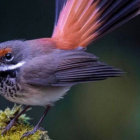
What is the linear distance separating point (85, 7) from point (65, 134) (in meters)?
2.07

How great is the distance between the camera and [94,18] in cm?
482

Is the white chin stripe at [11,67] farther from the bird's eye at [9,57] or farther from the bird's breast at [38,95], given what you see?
the bird's breast at [38,95]

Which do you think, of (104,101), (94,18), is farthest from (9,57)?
(104,101)

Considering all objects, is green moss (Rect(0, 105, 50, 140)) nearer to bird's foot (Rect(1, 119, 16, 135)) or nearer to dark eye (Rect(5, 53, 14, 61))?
bird's foot (Rect(1, 119, 16, 135))

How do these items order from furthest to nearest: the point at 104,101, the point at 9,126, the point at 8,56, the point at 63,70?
the point at 104,101
the point at 63,70
the point at 8,56
the point at 9,126

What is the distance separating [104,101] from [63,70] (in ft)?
6.84

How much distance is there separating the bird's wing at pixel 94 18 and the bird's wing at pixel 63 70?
32 centimetres

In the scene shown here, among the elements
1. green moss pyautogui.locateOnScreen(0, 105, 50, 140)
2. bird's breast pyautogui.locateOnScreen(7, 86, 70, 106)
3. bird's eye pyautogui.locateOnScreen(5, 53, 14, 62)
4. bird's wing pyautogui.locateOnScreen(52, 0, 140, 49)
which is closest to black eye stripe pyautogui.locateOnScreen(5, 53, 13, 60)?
bird's eye pyautogui.locateOnScreen(5, 53, 14, 62)

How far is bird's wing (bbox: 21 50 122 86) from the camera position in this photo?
4277mm

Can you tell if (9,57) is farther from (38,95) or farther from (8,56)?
(38,95)

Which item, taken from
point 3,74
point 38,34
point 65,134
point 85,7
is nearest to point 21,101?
point 3,74

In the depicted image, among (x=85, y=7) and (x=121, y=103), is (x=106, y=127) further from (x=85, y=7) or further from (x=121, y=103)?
(x=85, y=7)

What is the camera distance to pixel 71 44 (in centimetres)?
462

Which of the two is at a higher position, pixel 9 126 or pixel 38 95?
pixel 38 95
